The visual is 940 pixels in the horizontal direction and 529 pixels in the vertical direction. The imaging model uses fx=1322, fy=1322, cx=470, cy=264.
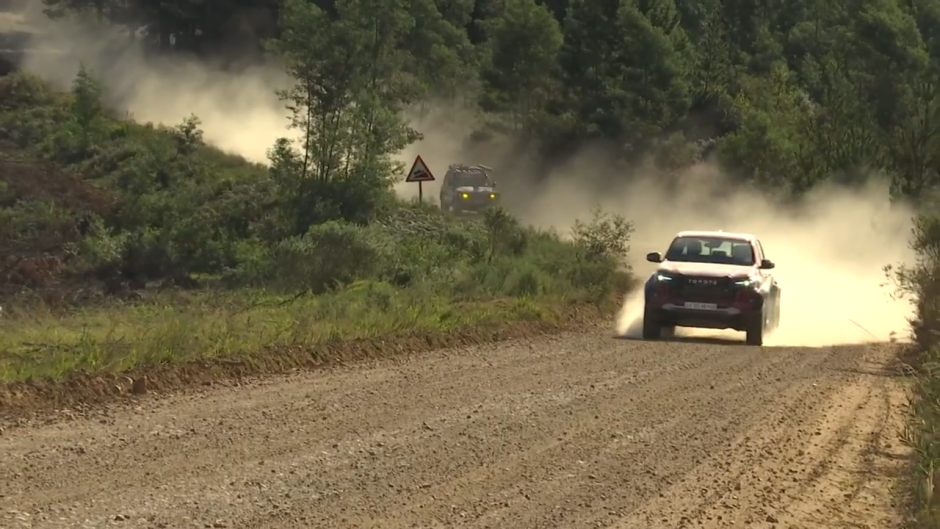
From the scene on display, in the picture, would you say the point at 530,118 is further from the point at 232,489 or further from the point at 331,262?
the point at 232,489

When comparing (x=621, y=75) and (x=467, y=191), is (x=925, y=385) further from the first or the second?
(x=621, y=75)

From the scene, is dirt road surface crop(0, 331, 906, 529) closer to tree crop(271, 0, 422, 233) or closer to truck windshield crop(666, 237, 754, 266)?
truck windshield crop(666, 237, 754, 266)

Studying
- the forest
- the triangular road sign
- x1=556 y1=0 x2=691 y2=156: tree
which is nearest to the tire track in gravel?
the forest

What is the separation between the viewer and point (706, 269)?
20.9 m

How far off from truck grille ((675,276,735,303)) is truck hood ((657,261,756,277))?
121 millimetres

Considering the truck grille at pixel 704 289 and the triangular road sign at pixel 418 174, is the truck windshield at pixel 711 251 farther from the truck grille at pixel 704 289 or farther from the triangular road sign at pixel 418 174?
the triangular road sign at pixel 418 174

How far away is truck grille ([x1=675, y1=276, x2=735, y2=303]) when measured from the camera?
2048cm

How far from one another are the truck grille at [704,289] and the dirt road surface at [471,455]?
17.1 ft

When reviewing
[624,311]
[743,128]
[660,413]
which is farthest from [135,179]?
[660,413]

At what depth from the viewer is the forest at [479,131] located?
25.3 m

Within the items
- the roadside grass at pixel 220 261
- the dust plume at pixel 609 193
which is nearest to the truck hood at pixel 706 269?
the dust plume at pixel 609 193

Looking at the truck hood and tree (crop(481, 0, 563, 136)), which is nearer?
the truck hood

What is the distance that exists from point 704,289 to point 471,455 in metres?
11.1

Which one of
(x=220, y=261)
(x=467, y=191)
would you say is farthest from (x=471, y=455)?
(x=467, y=191)
